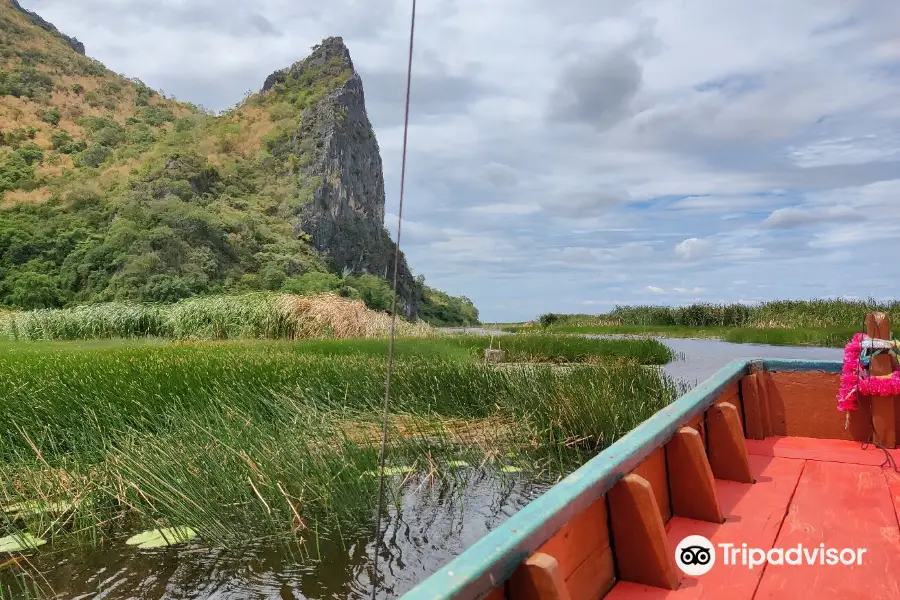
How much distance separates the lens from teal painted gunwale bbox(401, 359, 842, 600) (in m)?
1.33

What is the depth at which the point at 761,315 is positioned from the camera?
28.8 m

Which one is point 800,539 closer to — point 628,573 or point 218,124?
point 628,573

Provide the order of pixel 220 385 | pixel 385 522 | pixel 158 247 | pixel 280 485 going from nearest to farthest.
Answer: pixel 280 485
pixel 385 522
pixel 220 385
pixel 158 247

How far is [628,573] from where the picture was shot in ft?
7.46

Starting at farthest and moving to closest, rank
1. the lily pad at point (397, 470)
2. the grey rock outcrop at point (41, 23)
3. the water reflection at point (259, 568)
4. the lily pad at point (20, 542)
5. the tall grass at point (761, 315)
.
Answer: the grey rock outcrop at point (41, 23) < the tall grass at point (761, 315) < the lily pad at point (397, 470) < the lily pad at point (20, 542) < the water reflection at point (259, 568)

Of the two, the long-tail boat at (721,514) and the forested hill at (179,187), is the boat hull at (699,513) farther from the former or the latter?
the forested hill at (179,187)

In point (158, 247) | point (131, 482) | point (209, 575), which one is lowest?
point (209, 575)

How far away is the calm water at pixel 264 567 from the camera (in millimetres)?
3898

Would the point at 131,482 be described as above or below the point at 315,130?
below

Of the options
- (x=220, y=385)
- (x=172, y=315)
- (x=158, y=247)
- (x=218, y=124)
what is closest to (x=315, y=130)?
(x=218, y=124)

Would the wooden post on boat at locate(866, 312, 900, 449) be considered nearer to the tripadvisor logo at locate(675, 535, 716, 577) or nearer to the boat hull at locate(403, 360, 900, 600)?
the boat hull at locate(403, 360, 900, 600)

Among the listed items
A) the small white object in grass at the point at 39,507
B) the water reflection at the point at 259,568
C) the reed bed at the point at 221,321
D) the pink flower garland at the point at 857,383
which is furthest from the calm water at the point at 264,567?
the reed bed at the point at 221,321

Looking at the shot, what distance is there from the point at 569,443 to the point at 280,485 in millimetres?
3182

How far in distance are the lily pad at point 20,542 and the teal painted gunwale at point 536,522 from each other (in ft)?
12.0
